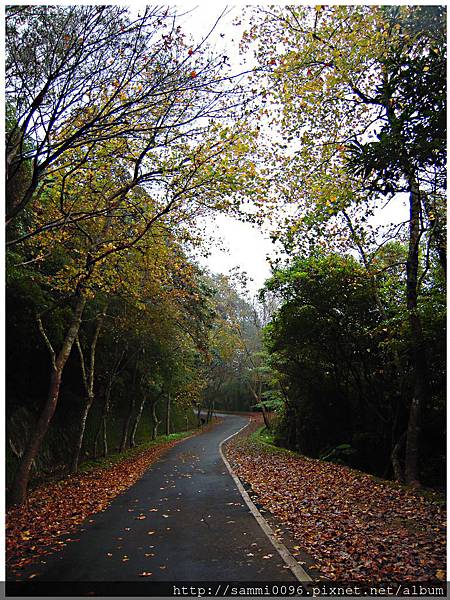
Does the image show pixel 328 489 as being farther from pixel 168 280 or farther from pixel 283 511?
pixel 168 280

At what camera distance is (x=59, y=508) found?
920 centimetres

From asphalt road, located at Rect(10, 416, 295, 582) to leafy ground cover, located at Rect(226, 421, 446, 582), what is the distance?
631 millimetres

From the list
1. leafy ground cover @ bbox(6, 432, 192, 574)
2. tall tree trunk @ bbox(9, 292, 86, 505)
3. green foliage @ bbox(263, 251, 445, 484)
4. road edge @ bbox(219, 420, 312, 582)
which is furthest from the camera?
green foliage @ bbox(263, 251, 445, 484)

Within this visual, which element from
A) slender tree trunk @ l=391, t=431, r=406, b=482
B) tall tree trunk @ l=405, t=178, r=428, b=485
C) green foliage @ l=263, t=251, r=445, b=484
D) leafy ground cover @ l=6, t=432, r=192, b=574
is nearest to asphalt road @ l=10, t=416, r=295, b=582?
leafy ground cover @ l=6, t=432, r=192, b=574

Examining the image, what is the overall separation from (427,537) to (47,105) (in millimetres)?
7919

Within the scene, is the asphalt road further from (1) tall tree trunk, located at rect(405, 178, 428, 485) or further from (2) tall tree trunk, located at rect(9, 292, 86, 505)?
(1) tall tree trunk, located at rect(405, 178, 428, 485)

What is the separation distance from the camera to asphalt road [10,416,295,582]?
206 inches

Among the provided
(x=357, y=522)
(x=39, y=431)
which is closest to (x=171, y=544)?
(x=357, y=522)

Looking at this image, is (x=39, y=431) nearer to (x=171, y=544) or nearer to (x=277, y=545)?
(x=171, y=544)

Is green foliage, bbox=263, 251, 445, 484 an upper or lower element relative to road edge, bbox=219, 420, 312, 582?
upper

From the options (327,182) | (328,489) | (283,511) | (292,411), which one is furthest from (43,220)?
(292,411)

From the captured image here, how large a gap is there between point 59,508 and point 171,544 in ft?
12.7

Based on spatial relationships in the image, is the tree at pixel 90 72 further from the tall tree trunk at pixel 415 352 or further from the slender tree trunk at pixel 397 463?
the slender tree trunk at pixel 397 463

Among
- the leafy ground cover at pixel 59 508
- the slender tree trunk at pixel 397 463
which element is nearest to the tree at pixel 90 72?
the leafy ground cover at pixel 59 508
